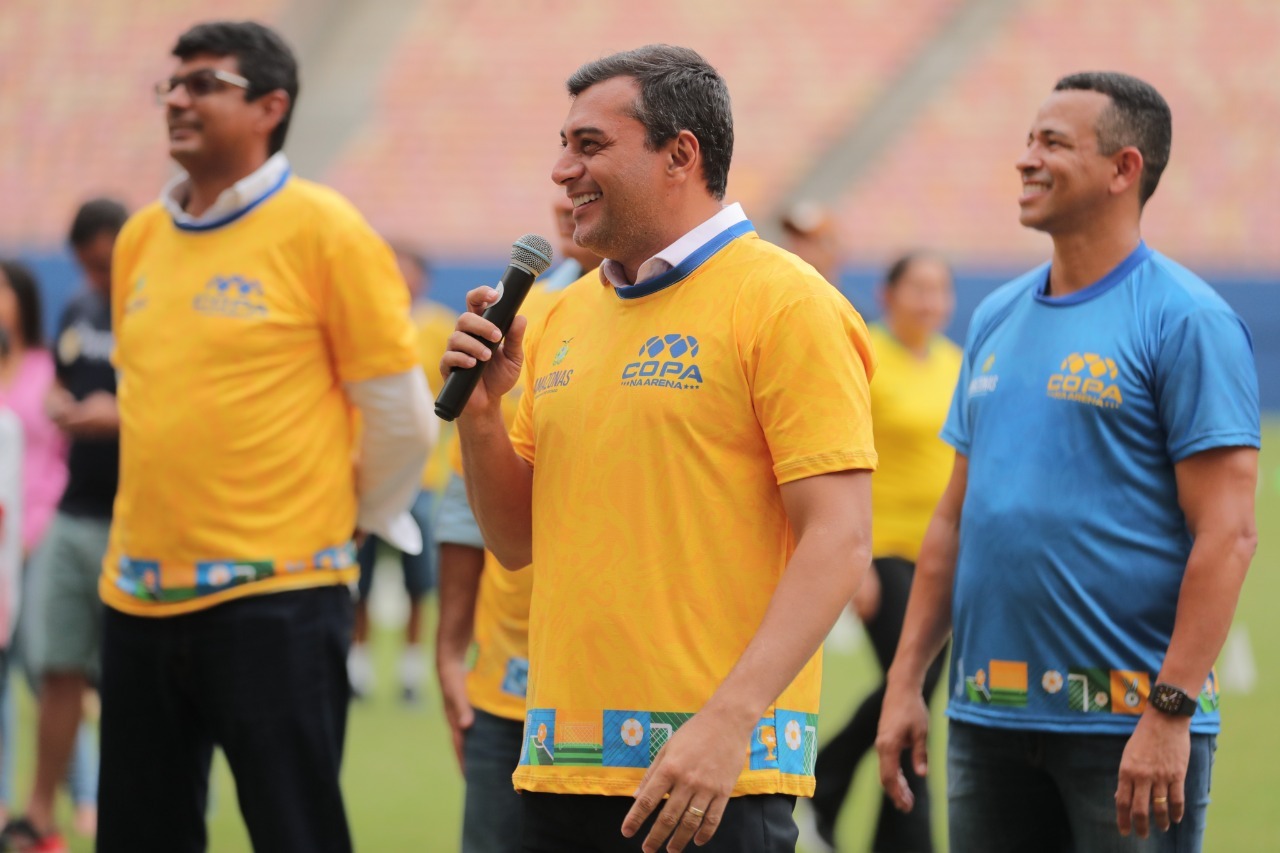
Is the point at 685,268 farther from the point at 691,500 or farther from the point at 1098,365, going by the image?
the point at 1098,365

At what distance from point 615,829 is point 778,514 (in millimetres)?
526

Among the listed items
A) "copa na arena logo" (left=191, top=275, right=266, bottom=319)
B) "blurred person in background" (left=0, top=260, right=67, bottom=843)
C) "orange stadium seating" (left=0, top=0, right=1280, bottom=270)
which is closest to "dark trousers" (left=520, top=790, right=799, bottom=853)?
"copa na arena logo" (left=191, top=275, right=266, bottom=319)

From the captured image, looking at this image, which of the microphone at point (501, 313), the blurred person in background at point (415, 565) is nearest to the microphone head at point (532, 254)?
the microphone at point (501, 313)

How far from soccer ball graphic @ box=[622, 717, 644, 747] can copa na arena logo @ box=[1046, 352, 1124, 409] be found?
118 centimetres

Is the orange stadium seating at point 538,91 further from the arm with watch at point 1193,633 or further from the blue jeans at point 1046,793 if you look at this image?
the arm with watch at point 1193,633

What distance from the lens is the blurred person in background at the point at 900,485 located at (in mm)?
5434

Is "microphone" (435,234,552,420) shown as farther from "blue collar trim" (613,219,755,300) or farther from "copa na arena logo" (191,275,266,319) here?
"copa na arena logo" (191,275,266,319)

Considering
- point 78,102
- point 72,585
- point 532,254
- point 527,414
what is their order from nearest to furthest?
point 532,254 < point 527,414 < point 72,585 < point 78,102

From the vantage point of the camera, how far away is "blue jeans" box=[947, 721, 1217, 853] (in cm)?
308

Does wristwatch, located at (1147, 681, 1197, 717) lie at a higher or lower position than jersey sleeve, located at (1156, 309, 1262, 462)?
lower

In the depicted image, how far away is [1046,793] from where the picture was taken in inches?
128

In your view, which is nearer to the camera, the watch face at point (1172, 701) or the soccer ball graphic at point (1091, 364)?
the watch face at point (1172, 701)

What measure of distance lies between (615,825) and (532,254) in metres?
0.90

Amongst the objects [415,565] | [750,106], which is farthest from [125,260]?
[750,106]
